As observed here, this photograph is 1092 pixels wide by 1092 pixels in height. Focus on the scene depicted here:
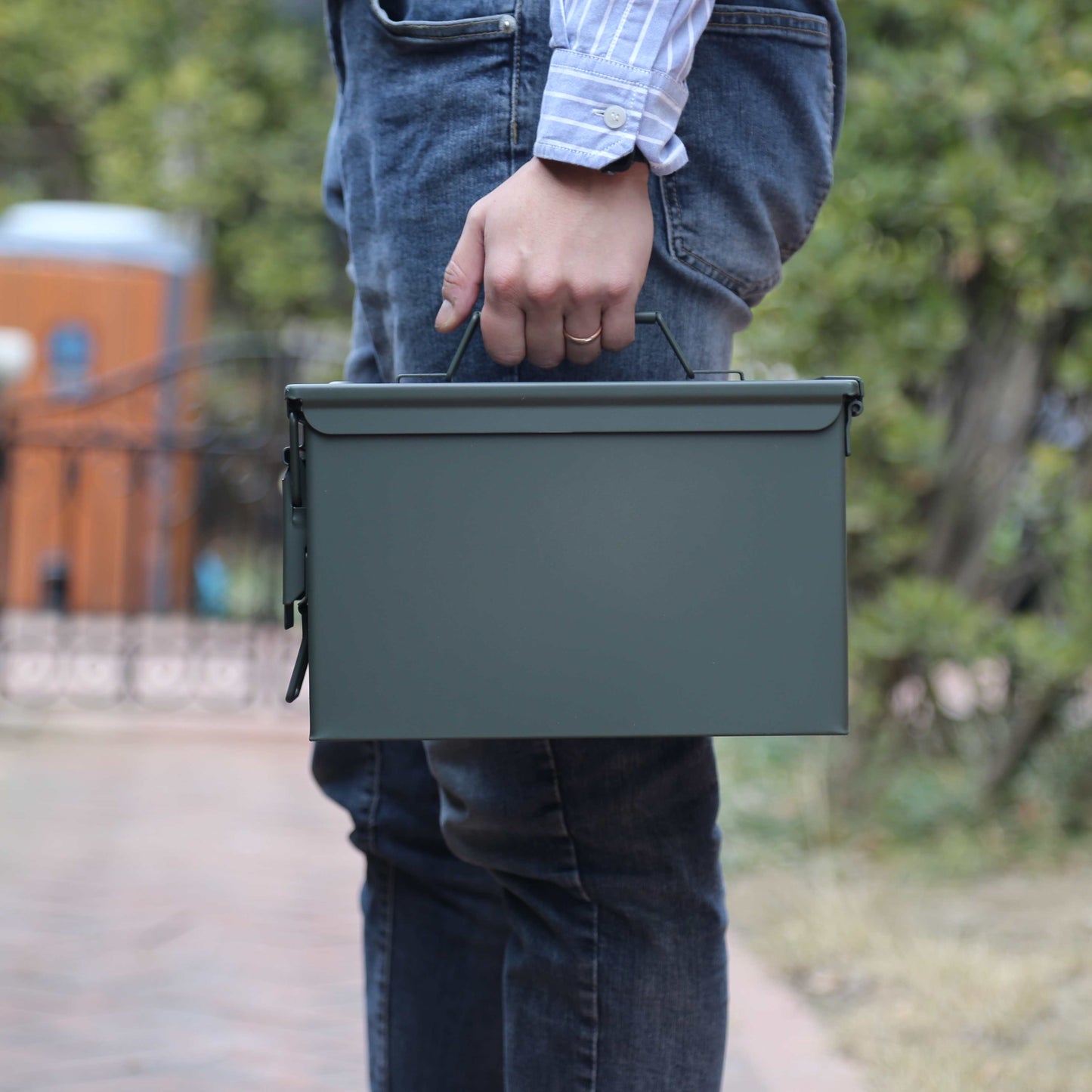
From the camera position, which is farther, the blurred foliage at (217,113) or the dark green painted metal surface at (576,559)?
the blurred foliage at (217,113)

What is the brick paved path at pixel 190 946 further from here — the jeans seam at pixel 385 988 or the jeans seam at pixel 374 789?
the jeans seam at pixel 374 789

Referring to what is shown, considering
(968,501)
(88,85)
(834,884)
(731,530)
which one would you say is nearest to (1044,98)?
(968,501)

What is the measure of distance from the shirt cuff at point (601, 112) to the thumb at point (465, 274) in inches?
2.8

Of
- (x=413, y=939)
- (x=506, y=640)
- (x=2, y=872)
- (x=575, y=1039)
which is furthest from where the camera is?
(x=2, y=872)

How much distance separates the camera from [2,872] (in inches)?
125

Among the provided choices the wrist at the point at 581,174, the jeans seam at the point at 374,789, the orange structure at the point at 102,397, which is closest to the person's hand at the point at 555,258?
the wrist at the point at 581,174

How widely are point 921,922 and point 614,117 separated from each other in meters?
2.06

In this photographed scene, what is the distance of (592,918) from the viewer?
3.72 ft

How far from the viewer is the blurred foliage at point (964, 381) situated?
2.92 m

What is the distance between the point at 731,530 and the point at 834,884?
2.05 metres

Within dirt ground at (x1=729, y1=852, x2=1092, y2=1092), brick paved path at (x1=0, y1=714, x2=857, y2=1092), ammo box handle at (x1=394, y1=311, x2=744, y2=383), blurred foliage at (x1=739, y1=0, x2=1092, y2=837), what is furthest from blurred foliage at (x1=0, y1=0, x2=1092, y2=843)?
ammo box handle at (x1=394, y1=311, x2=744, y2=383)

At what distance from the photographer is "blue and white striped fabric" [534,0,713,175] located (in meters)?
1.00

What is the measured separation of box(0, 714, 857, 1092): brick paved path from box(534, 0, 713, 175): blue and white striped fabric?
1416 mm

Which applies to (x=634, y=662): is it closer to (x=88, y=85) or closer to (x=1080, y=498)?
(x=1080, y=498)
